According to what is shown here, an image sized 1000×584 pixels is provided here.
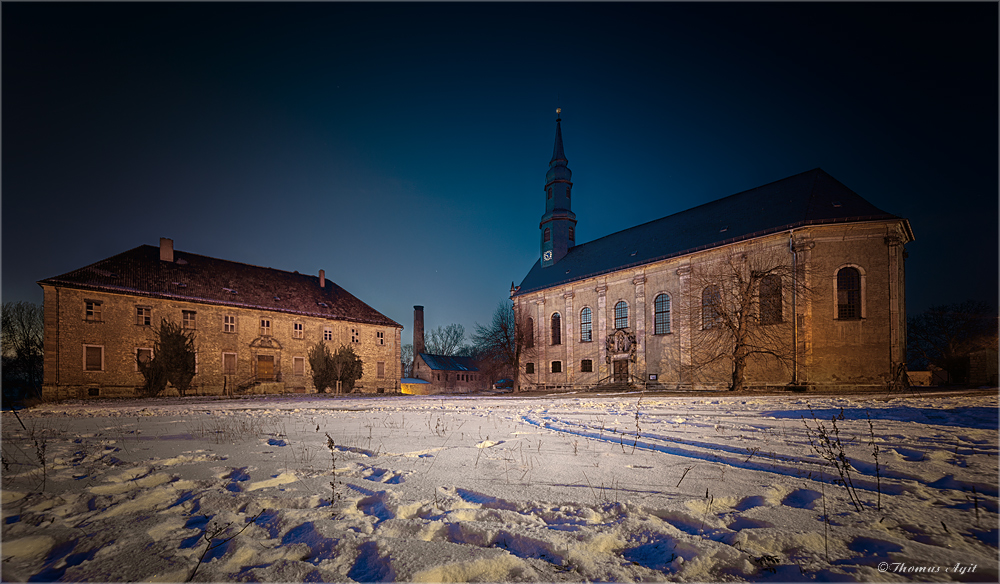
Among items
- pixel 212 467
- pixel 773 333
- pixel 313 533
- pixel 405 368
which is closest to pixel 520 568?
pixel 313 533

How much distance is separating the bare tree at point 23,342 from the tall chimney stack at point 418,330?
36.7m

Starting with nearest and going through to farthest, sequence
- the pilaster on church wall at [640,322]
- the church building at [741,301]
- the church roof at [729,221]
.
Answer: the church building at [741,301], the church roof at [729,221], the pilaster on church wall at [640,322]

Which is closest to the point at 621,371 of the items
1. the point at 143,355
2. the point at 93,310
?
the point at 143,355

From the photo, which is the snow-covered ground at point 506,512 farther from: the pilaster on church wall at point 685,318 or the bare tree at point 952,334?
the bare tree at point 952,334

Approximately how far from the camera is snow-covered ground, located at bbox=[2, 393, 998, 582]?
215 cm

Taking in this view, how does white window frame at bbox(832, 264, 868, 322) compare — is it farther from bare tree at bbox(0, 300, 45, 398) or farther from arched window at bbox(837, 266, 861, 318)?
bare tree at bbox(0, 300, 45, 398)

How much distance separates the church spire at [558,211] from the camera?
41969mm

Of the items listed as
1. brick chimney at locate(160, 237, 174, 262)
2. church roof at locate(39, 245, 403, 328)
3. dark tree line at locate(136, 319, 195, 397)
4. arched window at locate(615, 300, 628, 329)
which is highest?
brick chimney at locate(160, 237, 174, 262)

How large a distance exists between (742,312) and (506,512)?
25341mm

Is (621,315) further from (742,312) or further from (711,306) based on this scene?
(742,312)

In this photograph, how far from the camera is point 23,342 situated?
37750 mm

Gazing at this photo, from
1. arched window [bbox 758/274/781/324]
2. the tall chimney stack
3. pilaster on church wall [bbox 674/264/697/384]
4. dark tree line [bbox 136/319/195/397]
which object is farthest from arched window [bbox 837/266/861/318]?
the tall chimney stack

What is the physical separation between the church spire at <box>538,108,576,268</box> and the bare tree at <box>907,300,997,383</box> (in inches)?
1205

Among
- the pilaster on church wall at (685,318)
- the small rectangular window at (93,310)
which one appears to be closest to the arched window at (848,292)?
the pilaster on church wall at (685,318)
